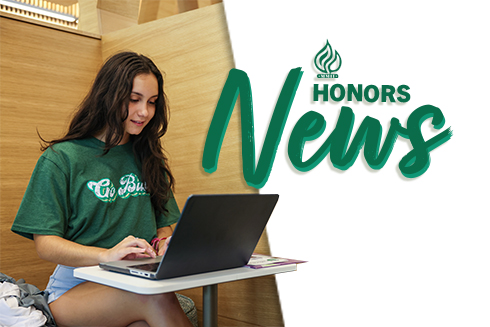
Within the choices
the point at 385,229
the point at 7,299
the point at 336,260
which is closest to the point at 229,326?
the point at 336,260

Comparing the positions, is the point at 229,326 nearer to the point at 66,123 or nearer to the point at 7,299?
the point at 7,299

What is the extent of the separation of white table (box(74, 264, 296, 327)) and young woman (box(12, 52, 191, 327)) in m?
0.14

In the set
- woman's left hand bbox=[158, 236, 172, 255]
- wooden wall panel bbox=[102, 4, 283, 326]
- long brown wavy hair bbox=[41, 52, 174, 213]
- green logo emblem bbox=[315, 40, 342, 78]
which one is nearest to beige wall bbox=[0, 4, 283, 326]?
wooden wall panel bbox=[102, 4, 283, 326]

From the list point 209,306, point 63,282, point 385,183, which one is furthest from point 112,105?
point 385,183

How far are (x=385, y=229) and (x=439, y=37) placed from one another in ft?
3.02

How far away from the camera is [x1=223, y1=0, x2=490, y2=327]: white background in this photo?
210cm

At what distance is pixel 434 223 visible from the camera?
2.14 meters

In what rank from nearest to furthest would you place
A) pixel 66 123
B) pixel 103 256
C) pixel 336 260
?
pixel 103 256 → pixel 336 260 → pixel 66 123

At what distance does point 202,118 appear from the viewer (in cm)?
273

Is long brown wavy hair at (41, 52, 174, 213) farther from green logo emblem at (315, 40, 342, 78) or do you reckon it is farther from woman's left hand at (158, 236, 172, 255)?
green logo emblem at (315, 40, 342, 78)

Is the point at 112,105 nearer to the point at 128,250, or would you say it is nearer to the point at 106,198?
the point at 106,198

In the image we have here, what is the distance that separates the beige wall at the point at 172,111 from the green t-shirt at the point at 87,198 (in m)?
0.73

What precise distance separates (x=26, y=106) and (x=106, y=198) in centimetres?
135

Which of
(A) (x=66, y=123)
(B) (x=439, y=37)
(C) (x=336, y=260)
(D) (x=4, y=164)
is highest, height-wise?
(B) (x=439, y=37)
